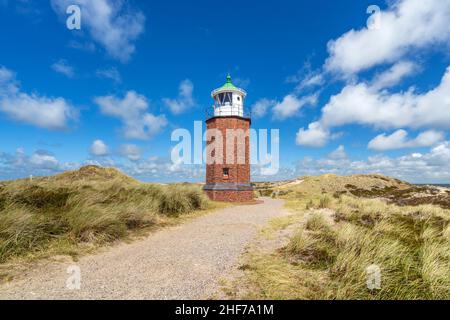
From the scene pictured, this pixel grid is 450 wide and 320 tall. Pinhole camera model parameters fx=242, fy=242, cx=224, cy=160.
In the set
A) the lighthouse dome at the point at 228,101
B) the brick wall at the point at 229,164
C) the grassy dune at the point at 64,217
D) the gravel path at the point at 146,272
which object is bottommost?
the gravel path at the point at 146,272

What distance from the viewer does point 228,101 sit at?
19.9 m

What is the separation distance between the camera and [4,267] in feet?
14.8

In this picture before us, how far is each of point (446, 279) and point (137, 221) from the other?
7.81 meters

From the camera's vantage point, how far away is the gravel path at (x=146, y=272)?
3709 mm

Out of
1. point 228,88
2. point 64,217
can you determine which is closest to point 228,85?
point 228,88

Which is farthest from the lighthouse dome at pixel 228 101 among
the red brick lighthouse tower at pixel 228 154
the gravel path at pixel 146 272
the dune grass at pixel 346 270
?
the dune grass at pixel 346 270

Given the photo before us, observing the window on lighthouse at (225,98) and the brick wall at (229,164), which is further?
the window on lighthouse at (225,98)

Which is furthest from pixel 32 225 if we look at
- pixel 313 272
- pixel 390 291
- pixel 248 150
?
pixel 248 150

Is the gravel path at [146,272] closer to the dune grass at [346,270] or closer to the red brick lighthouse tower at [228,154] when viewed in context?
the dune grass at [346,270]

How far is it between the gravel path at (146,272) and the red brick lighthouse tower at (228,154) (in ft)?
38.6

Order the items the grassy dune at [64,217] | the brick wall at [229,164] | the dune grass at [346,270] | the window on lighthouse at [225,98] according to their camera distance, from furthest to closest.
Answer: the window on lighthouse at [225,98] → the brick wall at [229,164] → the grassy dune at [64,217] → the dune grass at [346,270]

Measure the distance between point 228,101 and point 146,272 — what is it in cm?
1698

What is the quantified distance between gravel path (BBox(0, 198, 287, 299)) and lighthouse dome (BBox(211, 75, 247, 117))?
1378 centimetres

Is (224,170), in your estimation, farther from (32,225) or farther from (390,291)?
(390,291)
